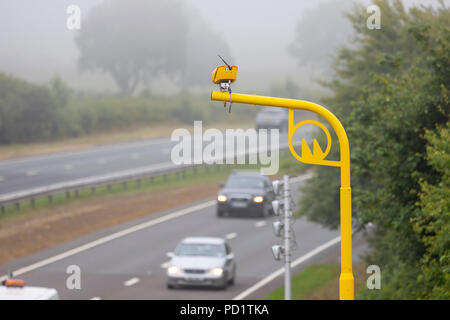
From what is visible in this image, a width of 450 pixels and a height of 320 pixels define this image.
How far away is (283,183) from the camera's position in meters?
19.6

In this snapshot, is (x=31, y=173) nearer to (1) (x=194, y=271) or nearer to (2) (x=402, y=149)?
(1) (x=194, y=271)

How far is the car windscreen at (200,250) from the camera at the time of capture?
24625 millimetres

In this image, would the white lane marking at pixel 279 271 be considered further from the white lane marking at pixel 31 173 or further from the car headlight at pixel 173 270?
the white lane marking at pixel 31 173

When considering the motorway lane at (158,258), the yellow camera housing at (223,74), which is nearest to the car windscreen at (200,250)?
the motorway lane at (158,258)

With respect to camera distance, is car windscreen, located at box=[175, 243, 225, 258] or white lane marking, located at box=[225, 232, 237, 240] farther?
white lane marking, located at box=[225, 232, 237, 240]

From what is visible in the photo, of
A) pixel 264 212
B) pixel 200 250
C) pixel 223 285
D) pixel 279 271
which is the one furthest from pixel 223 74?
pixel 264 212

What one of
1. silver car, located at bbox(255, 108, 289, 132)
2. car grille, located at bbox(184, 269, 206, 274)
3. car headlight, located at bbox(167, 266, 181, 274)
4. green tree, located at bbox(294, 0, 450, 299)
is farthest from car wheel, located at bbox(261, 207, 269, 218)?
silver car, located at bbox(255, 108, 289, 132)

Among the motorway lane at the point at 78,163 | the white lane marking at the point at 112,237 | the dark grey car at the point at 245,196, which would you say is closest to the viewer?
the white lane marking at the point at 112,237

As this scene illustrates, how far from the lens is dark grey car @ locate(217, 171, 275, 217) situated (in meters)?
34.2

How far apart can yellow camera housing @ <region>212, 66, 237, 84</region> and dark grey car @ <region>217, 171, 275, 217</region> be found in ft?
84.9

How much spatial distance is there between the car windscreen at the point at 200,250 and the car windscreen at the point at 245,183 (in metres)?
9.35

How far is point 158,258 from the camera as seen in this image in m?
29.1

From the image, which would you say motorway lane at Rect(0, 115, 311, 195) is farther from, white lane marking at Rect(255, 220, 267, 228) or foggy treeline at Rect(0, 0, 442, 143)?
foggy treeline at Rect(0, 0, 442, 143)
